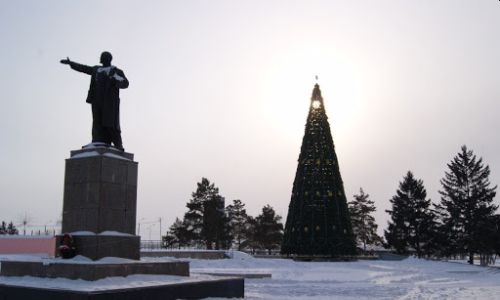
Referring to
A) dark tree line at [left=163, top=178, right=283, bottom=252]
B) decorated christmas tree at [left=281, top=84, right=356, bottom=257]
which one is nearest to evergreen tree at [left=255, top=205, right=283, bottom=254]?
dark tree line at [left=163, top=178, right=283, bottom=252]

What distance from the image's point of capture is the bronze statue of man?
12.6m

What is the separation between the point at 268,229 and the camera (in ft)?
198

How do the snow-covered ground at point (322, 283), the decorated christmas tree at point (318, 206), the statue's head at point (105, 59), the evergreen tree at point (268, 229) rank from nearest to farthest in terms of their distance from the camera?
1. the snow-covered ground at point (322, 283)
2. the statue's head at point (105, 59)
3. the decorated christmas tree at point (318, 206)
4. the evergreen tree at point (268, 229)

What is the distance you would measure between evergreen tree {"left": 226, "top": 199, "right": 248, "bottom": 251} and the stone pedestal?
50233mm

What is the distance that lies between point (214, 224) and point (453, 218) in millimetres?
23301

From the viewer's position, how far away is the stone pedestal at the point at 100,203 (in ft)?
36.8

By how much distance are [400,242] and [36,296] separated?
4179 centimetres

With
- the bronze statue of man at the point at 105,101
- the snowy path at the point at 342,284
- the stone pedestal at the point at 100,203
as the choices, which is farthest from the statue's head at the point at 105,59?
the snowy path at the point at 342,284

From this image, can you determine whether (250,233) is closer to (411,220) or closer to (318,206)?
(411,220)

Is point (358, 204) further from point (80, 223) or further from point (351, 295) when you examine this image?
point (80, 223)

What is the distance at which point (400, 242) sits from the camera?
4669 cm

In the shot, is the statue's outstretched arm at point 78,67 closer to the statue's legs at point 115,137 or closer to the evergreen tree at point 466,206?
the statue's legs at point 115,137

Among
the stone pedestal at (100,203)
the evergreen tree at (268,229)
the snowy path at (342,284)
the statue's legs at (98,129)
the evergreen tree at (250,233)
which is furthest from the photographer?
the evergreen tree at (250,233)

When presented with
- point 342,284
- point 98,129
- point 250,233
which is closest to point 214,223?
point 250,233
